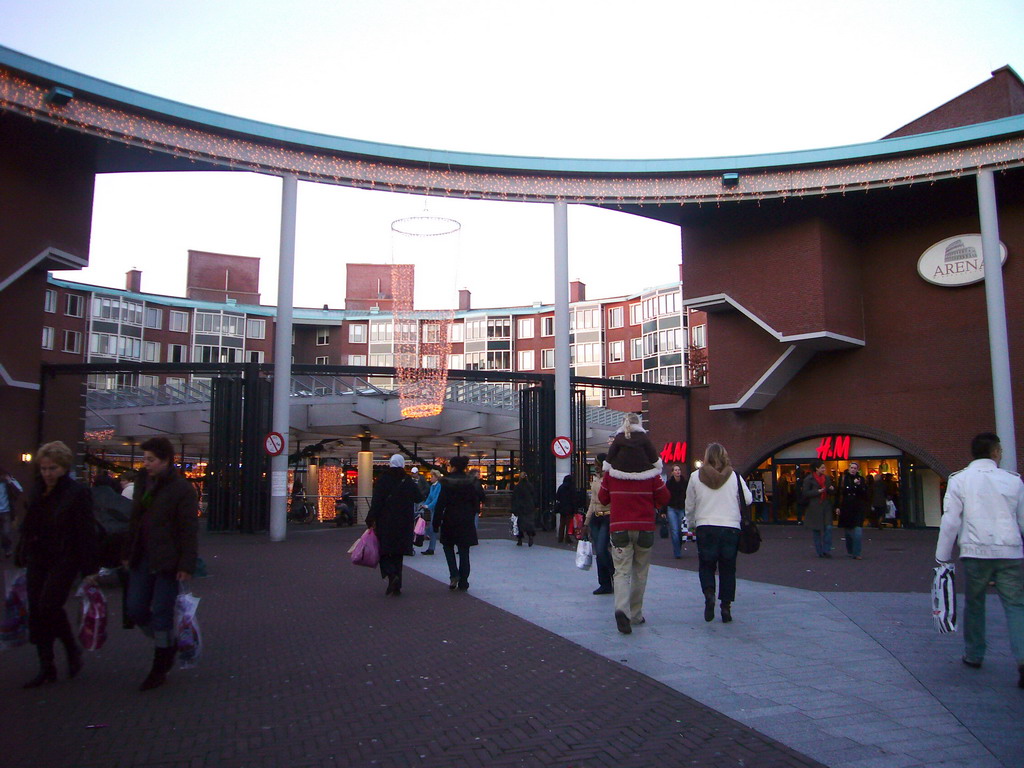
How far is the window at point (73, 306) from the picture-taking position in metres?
53.2

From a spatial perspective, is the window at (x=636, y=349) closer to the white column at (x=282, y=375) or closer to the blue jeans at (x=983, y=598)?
the white column at (x=282, y=375)

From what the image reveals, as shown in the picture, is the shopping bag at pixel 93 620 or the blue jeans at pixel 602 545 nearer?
the shopping bag at pixel 93 620

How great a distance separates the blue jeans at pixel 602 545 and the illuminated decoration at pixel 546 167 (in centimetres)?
1489

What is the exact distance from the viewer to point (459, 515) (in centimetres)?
1021

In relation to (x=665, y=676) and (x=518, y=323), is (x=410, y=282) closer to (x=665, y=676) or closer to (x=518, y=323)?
(x=665, y=676)

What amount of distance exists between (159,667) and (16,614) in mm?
1091

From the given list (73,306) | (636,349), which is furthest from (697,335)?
(73,306)

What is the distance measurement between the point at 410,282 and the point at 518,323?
4576 centimetres

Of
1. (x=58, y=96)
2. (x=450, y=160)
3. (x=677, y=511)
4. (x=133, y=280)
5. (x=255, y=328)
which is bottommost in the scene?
(x=677, y=511)

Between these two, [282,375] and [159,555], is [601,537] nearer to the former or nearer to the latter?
[159,555]

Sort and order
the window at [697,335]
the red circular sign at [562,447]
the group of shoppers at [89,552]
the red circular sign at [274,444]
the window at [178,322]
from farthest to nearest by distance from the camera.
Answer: the window at [178,322], the window at [697,335], the red circular sign at [562,447], the red circular sign at [274,444], the group of shoppers at [89,552]

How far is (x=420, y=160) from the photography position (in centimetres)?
2252

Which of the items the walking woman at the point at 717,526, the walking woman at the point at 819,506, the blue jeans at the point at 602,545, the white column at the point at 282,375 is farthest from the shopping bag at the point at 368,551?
the white column at the point at 282,375

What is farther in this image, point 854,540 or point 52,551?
point 854,540
